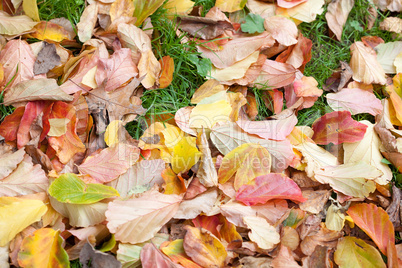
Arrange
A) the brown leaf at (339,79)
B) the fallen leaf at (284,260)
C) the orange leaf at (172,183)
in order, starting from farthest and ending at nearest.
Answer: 1. the brown leaf at (339,79)
2. the orange leaf at (172,183)
3. the fallen leaf at (284,260)

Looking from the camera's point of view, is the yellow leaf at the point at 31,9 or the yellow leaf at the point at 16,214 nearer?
the yellow leaf at the point at 16,214

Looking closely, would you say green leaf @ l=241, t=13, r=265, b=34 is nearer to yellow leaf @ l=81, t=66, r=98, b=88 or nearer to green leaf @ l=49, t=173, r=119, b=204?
yellow leaf @ l=81, t=66, r=98, b=88

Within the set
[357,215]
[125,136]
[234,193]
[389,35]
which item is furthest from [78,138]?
[389,35]

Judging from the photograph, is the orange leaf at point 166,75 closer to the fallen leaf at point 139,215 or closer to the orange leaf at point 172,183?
the orange leaf at point 172,183

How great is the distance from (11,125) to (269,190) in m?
1.03

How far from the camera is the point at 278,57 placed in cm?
177

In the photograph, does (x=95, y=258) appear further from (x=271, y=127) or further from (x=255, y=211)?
(x=271, y=127)

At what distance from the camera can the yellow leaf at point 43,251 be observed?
114 centimetres

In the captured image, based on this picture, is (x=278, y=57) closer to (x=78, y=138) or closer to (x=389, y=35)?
(x=389, y=35)

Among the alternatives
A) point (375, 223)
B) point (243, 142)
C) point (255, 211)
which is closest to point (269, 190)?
→ point (255, 211)

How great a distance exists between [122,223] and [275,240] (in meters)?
0.54

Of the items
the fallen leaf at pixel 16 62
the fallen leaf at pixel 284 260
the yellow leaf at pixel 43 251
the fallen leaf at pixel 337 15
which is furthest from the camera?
the fallen leaf at pixel 337 15

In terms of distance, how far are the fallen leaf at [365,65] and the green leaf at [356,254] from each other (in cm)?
81

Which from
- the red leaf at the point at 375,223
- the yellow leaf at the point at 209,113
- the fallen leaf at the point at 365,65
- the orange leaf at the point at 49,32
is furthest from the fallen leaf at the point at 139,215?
the fallen leaf at the point at 365,65
